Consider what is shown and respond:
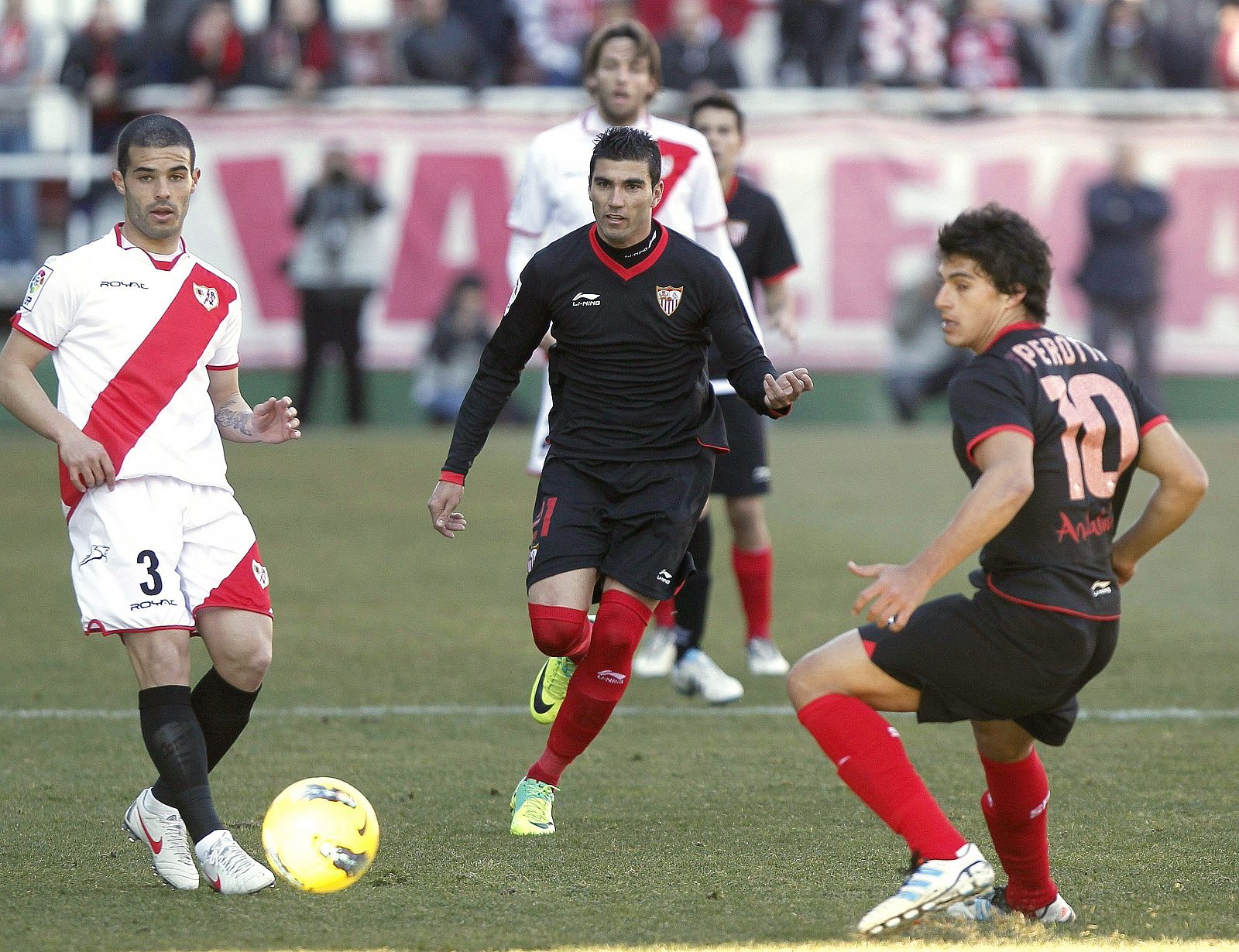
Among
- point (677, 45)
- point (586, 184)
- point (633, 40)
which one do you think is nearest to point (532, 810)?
point (586, 184)

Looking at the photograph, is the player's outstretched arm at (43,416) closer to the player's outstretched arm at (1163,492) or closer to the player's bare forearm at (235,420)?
the player's bare forearm at (235,420)

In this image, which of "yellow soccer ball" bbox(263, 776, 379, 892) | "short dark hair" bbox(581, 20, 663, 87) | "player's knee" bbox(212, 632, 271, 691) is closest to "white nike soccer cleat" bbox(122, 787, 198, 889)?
"yellow soccer ball" bbox(263, 776, 379, 892)

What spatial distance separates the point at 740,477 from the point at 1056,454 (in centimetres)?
351

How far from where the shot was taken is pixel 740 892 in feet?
14.4

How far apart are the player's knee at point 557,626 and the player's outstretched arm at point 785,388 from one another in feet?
2.70

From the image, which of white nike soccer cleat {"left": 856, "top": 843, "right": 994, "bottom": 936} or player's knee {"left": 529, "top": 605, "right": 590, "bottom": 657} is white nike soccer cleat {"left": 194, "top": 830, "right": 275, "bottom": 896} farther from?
white nike soccer cleat {"left": 856, "top": 843, "right": 994, "bottom": 936}

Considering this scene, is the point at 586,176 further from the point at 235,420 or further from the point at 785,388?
the point at 235,420

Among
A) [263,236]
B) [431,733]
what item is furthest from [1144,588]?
[263,236]

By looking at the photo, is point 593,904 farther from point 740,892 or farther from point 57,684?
point 57,684

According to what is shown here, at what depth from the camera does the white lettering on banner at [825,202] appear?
1616cm

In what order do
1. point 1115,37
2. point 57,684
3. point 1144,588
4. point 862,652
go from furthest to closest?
point 1115,37 → point 1144,588 → point 57,684 → point 862,652

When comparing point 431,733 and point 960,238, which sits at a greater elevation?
point 960,238

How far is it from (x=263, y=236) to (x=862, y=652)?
1289 centimetres

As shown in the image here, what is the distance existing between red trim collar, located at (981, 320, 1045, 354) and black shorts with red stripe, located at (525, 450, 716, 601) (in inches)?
56.8
